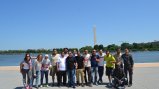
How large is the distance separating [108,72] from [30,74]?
3585mm

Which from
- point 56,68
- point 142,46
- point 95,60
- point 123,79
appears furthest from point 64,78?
point 142,46

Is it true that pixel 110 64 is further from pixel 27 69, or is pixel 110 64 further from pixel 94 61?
pixel 27 69

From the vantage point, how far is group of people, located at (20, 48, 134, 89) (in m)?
13.6

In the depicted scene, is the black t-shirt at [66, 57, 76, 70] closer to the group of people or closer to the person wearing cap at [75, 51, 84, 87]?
the group of people

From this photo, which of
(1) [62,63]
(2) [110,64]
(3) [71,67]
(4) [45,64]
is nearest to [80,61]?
(3) [71,67]

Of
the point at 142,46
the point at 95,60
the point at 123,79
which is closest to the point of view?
the point at 123,79

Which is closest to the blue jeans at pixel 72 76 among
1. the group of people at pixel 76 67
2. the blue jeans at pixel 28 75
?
the group of people at pixel 76 67

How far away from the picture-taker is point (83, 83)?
14.2 metres

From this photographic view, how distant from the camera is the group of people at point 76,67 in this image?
13.6m

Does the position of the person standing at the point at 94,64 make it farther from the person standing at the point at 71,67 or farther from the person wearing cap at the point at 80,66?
the person standing at the point at 71,67

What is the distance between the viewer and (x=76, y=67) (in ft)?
46.3

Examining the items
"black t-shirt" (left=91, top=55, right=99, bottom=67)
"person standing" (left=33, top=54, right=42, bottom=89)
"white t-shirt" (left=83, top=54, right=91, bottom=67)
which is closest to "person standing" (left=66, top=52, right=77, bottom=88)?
"white t-shirt" (left=83, top=54, right=91, bottom=67)

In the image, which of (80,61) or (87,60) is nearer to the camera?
(80,61)

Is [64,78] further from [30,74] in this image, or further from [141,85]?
[141,85]
